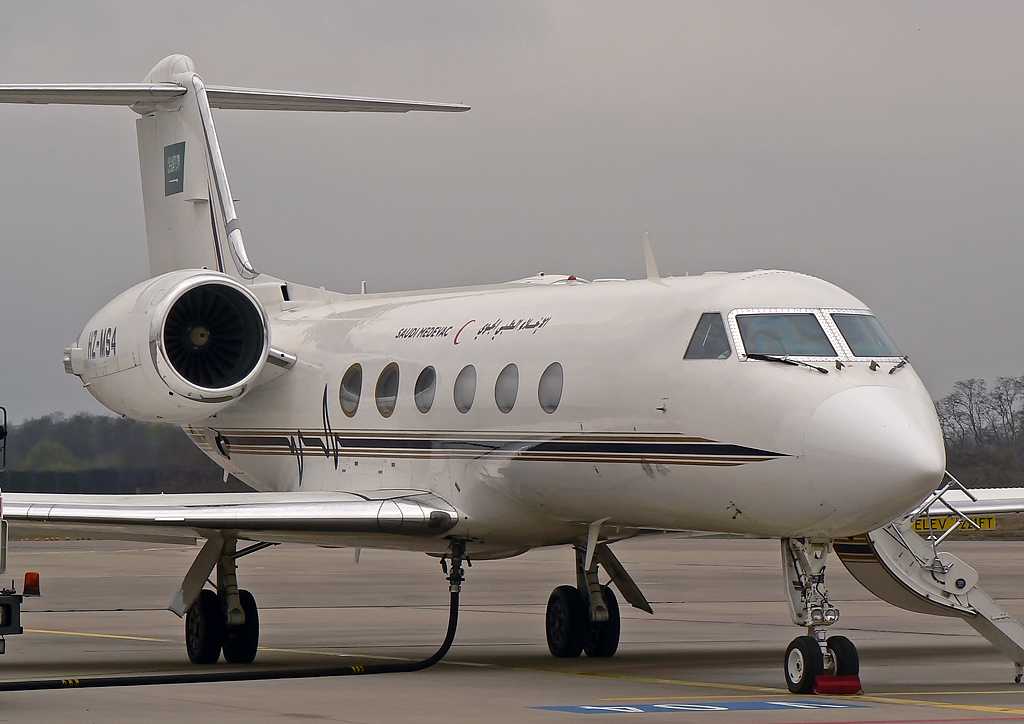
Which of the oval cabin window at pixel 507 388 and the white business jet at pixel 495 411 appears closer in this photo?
the white business jet at pixel 495 411

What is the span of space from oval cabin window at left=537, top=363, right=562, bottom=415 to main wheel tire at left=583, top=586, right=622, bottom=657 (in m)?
3.51

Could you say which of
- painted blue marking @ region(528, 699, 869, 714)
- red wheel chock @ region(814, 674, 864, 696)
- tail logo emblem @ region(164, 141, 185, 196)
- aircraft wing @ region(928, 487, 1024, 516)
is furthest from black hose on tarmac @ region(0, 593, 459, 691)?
tail logo emblem @ region(164, 141, 185, 196)

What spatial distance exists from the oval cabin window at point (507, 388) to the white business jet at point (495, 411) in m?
0.03

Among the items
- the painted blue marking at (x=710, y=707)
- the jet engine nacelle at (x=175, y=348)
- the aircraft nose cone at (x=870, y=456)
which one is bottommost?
the painted blue marking at (x=710, y=707)

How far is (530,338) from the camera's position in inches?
611

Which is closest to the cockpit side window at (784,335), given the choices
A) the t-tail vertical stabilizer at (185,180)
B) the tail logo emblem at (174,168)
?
the t-tail vertical stabilizer at (185,180)

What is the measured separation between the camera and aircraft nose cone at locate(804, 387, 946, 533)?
12.2 metres

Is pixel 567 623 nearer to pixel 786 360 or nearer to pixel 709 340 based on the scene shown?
pixel 709 340

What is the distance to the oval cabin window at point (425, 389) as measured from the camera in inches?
653

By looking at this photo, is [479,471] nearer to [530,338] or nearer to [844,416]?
[530,338]

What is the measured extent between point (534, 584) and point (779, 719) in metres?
19.9

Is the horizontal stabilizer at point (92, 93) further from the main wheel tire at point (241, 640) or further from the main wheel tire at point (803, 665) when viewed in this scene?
the main wheel tire at point (803, 665)

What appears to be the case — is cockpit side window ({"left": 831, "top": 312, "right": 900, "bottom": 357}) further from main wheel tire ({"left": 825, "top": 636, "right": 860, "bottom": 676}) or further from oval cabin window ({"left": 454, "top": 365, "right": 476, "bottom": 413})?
oval cabin window ({"left": 454, "top": 365, "right": 476, "bottom": 413})

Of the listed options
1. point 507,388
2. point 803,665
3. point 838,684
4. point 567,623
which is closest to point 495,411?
point 507,388
